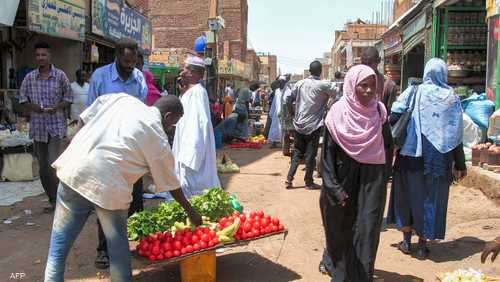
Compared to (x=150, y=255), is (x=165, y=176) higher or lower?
higher

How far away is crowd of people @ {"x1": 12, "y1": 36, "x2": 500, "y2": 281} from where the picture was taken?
3.24 meters

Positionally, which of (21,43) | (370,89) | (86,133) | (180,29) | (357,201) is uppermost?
(180,29)

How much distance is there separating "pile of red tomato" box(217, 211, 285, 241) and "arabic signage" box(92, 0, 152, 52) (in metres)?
9.69

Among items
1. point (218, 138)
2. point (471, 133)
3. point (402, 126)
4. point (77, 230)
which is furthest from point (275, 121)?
point (77, 230)

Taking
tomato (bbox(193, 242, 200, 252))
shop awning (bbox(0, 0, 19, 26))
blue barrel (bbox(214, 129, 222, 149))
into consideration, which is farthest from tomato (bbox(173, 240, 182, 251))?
blue barrel (bbox(214, 129, 222, 149))

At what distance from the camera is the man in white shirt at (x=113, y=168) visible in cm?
318

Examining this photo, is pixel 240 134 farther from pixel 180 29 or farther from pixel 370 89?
pixel 180 29

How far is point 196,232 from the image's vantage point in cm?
416

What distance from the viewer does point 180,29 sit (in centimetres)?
3931

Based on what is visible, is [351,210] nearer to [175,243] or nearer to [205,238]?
[205,238]

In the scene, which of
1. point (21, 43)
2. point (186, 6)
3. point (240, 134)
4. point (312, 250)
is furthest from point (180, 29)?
point (312, 250)

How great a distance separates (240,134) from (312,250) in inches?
390

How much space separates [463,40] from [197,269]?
10.0 meters

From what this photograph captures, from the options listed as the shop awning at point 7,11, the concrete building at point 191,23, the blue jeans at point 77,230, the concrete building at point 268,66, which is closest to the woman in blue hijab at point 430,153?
the blue jeans at point 77,230
